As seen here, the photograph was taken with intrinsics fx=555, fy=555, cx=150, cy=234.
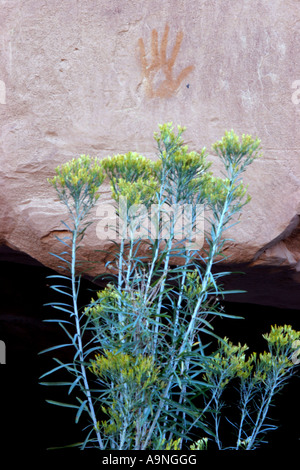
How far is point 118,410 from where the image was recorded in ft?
6.64

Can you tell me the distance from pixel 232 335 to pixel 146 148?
5.93 ft

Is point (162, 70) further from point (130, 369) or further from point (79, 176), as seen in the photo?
point (130, 369)

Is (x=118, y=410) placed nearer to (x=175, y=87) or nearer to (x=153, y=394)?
(x=153, y=394)

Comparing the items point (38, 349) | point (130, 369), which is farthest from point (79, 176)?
point (38, 349)

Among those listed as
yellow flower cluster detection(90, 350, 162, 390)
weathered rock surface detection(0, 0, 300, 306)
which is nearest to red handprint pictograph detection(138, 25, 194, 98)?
weathered rock surface detection(0, 0, 300, 306)

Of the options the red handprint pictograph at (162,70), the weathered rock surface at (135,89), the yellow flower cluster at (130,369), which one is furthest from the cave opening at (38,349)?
the yellow flower cluster at (130,369)

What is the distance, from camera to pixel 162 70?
2887 millimetres

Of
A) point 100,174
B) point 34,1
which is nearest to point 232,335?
point 100,174

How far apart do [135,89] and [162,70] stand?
170 mm

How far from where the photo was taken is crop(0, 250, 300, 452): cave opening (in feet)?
13.0

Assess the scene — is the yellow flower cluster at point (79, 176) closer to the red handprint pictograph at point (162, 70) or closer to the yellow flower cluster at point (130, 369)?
the yellow flower cluster at point (130, 369)

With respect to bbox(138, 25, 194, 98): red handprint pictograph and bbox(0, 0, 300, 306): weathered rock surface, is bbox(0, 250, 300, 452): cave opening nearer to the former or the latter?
bbox(0, 0, 300, 306): weathered rock surface

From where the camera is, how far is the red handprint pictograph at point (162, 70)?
2.88 m
